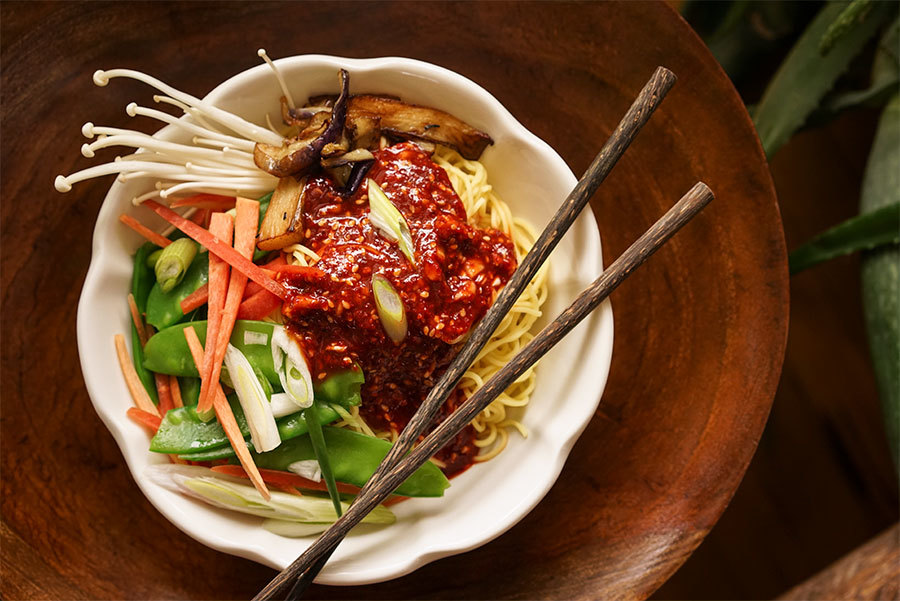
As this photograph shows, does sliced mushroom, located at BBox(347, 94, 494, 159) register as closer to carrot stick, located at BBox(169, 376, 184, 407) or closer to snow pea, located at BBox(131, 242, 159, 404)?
snow pea, located at BBox(131, 242, 159, 404)

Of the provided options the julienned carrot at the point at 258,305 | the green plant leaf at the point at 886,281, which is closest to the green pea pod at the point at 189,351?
the julienned carrot at the point at 258,305

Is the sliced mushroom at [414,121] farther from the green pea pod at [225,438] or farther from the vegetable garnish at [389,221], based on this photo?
the green pea pod at [225,438]

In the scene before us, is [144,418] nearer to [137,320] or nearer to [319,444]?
[137,320]

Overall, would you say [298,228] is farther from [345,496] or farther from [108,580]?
[108,580]

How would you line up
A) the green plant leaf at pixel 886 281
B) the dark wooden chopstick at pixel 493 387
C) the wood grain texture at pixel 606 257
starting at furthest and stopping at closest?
1. the green plant leaf at pixel 886 281
2. the wood grain texture at pixel 606 257
3. the dark wooden chopstick at pixel 493 387

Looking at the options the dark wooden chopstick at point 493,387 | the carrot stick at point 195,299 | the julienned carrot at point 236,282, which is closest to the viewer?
the dark wooden chopstick at point 493,387

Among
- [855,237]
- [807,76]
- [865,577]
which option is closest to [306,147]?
[807,76]
